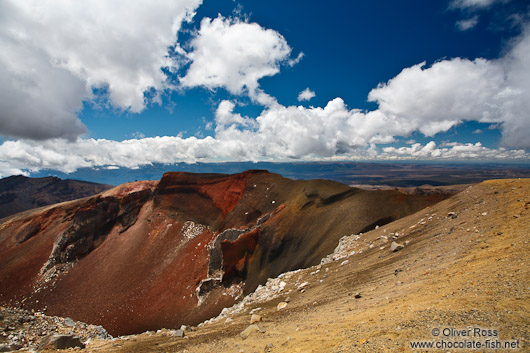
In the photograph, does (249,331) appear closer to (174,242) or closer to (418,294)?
(418,294)

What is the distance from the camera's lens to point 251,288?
2850 centimetres

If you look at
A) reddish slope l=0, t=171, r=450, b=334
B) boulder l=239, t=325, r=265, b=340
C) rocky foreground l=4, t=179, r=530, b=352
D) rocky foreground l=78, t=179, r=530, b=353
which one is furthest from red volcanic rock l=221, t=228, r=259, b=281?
boulder l=239, t=325, r=265, b=340

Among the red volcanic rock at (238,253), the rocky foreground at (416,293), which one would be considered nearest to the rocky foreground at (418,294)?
the rocky foreground at (416,293)

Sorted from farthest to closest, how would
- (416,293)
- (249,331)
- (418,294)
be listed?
(249,331) < (416,293) < (418,294)

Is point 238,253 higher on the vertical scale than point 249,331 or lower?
lower

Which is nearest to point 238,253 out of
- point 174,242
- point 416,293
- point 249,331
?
point 174,242

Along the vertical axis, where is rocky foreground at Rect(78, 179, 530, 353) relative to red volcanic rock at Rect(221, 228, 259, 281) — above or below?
above

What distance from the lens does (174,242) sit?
4597cm

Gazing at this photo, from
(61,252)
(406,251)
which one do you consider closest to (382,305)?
(406,251)

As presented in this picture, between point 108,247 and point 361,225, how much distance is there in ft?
179

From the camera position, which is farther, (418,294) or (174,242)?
(174,242)

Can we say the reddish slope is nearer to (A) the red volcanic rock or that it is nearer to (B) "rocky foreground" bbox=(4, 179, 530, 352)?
(A) the red volcanic rock

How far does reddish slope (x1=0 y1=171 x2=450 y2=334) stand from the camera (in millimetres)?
30469

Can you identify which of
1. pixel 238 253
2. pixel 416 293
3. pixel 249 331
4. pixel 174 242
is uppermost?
pixel 416 293
